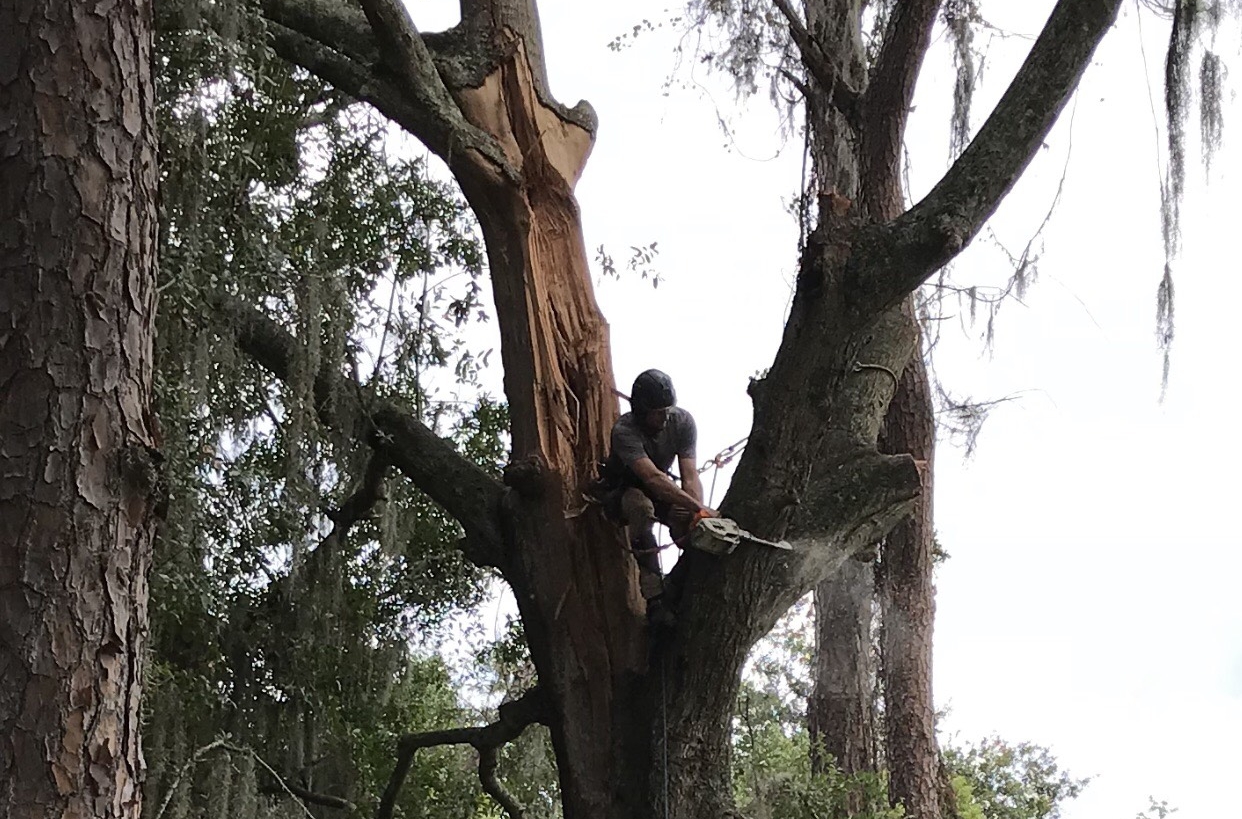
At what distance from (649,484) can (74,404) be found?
2.30 m

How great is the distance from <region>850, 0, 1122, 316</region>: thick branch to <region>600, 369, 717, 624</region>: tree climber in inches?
38.4

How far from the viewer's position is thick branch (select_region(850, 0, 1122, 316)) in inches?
158

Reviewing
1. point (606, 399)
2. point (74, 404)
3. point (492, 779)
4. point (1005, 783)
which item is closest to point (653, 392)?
point (606, 399)

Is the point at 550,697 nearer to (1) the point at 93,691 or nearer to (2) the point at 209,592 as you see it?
(2) the point at 209,592

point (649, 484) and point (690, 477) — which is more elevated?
point (690, 477)

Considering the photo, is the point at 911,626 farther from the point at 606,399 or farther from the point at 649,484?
the point at 649,484

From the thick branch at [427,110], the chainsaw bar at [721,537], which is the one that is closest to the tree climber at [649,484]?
the chainsaw bar at [721,537]

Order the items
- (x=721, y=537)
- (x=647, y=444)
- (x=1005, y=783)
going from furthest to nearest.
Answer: (x=1005, y=783) < (x=647, y=444) < (x=721, y=537)

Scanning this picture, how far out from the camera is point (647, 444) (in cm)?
489

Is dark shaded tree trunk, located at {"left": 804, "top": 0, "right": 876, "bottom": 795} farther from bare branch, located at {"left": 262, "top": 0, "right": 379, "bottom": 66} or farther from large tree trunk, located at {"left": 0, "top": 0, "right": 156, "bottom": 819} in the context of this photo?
large tree trunk, located at {"left": 0, "top": 0, "right": 156, "bottom": 819}

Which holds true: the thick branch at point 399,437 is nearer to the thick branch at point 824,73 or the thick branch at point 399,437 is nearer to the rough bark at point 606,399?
the rough bark at point 606,399

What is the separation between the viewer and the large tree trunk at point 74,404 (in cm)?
243

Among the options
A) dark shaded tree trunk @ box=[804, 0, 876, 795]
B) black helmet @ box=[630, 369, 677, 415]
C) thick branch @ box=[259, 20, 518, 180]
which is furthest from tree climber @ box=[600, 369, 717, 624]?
dark shaded tree trunk @ box=[804, 0, 876, 795]

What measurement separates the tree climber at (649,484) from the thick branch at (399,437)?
1.76 ft
